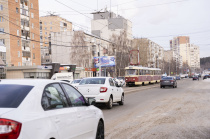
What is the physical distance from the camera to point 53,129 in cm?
371

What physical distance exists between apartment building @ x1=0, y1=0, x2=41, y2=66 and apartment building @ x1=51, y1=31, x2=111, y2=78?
8450 millimetres

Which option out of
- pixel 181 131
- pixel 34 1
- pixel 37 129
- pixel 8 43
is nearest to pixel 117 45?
pixel 34 1

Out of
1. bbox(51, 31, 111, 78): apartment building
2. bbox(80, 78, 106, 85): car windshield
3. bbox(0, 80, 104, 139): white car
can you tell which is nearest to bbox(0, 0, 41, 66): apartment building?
bbox(51, 31, 111, 78): apartment building

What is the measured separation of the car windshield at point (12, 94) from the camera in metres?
3.45

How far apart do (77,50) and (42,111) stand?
5990 centimetres

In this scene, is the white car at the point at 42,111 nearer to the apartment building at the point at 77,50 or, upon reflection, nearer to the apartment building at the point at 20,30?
the apartment building at the point at 20,30

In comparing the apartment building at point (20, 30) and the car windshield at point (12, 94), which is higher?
the apartment building at point (20, 30)

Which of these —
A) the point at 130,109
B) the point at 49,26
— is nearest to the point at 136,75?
the point at 130,109

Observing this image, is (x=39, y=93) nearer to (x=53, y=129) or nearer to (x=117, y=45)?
(x=53, y=129)

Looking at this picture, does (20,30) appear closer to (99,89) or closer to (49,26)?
(49,26)

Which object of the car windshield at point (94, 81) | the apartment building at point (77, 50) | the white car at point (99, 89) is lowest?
the white car at point (99, 89)

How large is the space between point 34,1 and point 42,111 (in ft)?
195

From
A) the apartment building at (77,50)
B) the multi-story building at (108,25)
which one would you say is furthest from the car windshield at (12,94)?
the multi-story building at (108,25)

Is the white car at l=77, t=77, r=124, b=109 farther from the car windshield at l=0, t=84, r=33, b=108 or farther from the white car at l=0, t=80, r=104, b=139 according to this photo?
the car windshield at l=0, t=84, r=33, b=108
